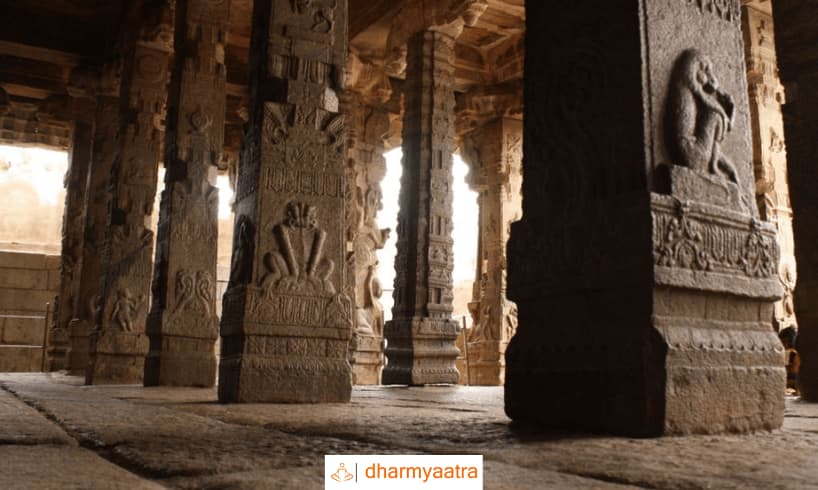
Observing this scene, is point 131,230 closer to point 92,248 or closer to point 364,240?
point 92,248

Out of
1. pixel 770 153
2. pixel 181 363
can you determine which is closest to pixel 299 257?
pixel 181 363

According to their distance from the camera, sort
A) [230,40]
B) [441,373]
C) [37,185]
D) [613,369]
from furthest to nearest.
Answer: [37,185]
[230,40]
[441,373]
[613,369]

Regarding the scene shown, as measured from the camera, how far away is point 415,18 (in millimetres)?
10547

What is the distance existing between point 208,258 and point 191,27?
8.65ft

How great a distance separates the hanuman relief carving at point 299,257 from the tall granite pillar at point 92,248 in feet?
26.1

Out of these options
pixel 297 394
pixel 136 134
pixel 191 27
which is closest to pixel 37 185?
pixel 136 134

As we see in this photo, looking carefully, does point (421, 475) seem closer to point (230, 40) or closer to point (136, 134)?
point (136, 134)

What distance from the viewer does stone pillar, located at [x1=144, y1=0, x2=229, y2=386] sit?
26.8 feet

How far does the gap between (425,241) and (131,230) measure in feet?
13.1

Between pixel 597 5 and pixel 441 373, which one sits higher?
pixel 597 5

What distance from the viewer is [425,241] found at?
991cm

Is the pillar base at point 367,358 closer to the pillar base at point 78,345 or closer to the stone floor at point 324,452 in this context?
the pillar base at point 78,345

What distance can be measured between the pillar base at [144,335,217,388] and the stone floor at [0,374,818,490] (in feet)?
15.2

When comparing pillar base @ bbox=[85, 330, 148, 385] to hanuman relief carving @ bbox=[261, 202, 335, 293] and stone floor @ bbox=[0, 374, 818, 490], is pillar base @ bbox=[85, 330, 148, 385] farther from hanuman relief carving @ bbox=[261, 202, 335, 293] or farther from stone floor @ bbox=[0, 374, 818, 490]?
stone floor @ bbox=[0, 374, 818, 490]
